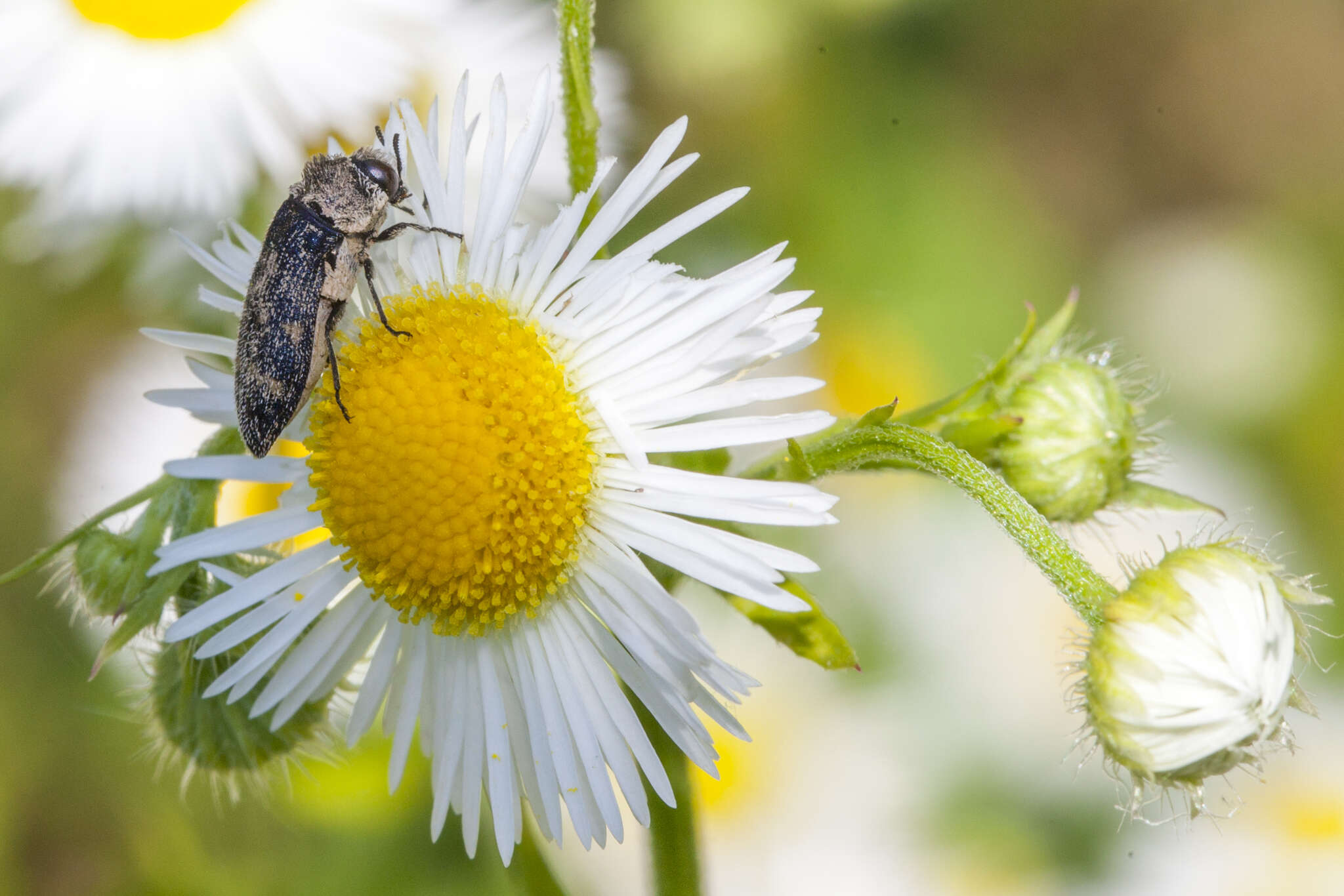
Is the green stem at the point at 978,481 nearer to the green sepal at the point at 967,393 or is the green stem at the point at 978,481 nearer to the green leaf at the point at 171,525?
the green sepal at the point at 967,393

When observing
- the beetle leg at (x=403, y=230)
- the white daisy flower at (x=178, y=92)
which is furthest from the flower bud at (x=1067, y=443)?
the white daisy flower at (x=178, y=92)

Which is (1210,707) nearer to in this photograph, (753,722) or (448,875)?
(753,722)

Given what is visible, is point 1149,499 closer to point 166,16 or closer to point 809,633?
point 809,633

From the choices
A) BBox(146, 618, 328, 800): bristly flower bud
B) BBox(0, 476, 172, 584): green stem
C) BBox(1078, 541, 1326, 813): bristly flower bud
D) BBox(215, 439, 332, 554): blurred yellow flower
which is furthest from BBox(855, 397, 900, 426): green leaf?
BBox(215, 439, 332, 554): blurred yellow flower

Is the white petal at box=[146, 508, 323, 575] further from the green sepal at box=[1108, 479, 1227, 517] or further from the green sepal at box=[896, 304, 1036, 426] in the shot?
the green sepal at box=[1108, 479, 1227, 517]

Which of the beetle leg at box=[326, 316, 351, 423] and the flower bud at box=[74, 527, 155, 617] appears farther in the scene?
the flower bud at box=[74, 527, 155, 617]

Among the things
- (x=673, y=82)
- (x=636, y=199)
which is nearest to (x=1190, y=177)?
(x=673, y=82)

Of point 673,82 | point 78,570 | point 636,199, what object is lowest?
point 78,570
